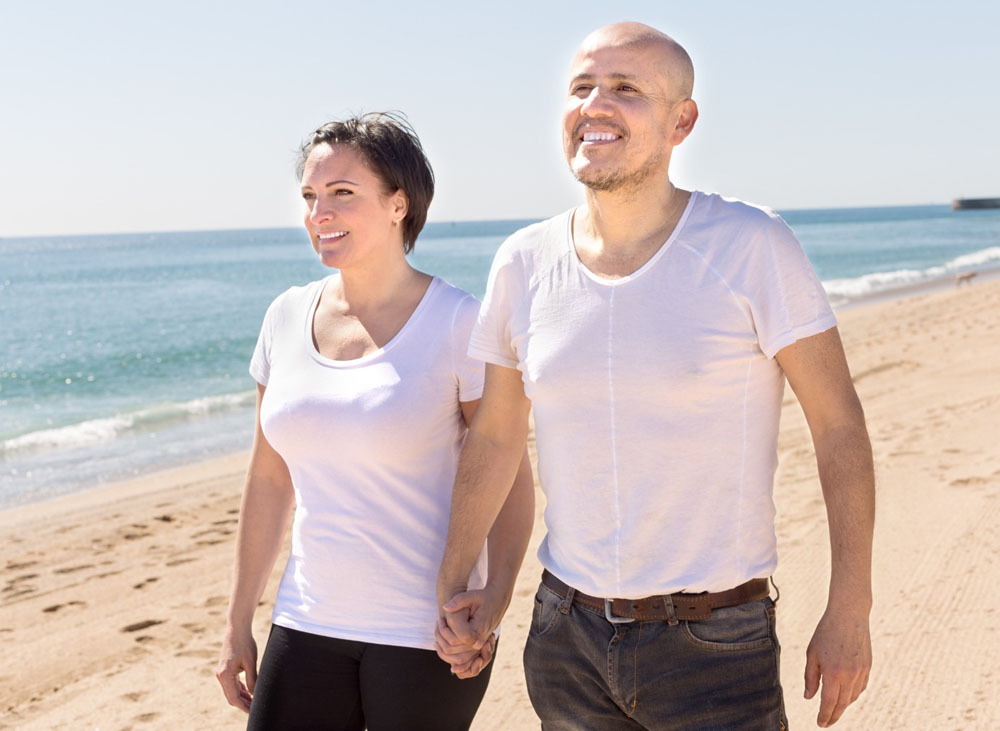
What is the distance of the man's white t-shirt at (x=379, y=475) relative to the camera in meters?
2.41

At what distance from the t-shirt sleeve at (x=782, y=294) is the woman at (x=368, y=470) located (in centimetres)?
75

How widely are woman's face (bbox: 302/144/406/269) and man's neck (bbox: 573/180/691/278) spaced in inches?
25.5

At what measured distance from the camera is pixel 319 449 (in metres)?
2.46

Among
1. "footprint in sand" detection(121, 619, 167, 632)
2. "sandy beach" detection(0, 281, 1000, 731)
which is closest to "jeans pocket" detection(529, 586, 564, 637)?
"sandy beach" detection(0, 281, 1000, 731)

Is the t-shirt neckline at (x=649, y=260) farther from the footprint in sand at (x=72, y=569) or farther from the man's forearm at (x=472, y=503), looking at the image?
the footprint in sand at (x=72, y=569)

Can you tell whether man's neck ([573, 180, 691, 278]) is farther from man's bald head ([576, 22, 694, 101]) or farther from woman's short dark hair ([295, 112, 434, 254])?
woman's short dark hair ([295, 112, 434, 254])

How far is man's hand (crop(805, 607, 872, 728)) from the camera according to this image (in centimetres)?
195

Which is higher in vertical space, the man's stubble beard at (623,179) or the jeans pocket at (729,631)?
the man's stubble beard at (623,179)

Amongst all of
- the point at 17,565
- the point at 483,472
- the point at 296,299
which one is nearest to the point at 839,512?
the point at 483,472

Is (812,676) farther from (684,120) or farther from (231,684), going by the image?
(231,684)

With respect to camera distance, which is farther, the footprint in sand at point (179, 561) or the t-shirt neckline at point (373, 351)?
the footprint in sand at point (179, 561)

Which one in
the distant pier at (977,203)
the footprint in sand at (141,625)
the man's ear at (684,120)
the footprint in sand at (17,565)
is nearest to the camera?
the man's ear at (684,120)

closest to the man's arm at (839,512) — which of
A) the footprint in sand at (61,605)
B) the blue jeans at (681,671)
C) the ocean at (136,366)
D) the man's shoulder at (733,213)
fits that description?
the blue jeans at (681,671)

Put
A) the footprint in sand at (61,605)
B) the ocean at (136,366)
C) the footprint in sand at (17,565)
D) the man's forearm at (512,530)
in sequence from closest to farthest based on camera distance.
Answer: the man's forearm at (512,530) → the footprint in sand at (61,605) → the footprint in sand at (17,565) → the ocean at (136,366)
